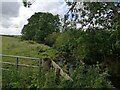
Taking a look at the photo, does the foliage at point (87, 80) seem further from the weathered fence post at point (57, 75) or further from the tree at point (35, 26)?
the tree at point (35, 26)

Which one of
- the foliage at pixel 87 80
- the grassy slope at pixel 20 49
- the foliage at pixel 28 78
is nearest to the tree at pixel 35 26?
the grassy slope at pixel 20 49

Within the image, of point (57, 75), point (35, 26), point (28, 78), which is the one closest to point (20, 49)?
point (35, 26)

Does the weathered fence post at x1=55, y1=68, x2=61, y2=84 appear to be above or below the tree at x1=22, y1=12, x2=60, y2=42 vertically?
below

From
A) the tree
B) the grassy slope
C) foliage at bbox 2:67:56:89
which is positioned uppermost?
the tree

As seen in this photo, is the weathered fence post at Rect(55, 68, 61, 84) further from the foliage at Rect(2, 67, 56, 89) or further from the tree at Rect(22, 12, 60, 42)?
the tree at Rect(22, 12, 60, 42)

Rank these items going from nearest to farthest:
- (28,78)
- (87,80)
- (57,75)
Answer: (87,80), (57,75), (28,78)

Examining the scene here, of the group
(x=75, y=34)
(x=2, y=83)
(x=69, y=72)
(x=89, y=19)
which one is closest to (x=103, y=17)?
(x=89, y=19)

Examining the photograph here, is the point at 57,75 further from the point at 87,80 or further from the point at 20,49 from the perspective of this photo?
the point at 20,49

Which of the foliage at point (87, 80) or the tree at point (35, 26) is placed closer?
the foliage at point (87, 80)

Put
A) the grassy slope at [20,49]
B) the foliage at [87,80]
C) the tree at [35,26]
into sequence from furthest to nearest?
the tree at [35,26], the grassy slope at [20,49], the foliage at [87,80]

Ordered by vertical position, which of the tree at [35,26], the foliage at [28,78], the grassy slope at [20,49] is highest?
the tree at [35,26]

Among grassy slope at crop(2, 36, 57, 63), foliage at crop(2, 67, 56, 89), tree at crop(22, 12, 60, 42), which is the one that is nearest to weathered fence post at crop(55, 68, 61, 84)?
foliage at crop(2, 67, 56, 89)

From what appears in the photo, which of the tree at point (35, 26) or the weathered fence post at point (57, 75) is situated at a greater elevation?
the tree at point (35, 26)

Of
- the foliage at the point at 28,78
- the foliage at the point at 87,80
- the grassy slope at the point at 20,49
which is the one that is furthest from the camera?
the grassy slope at the point at 20,49
